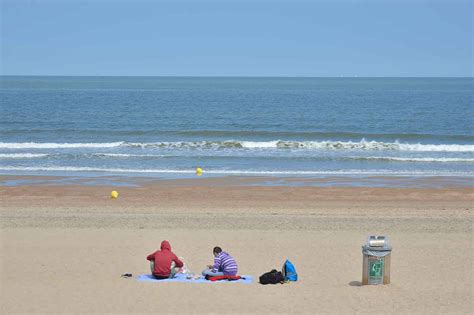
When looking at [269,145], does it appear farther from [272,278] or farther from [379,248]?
[379,248]

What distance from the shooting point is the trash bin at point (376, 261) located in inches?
485

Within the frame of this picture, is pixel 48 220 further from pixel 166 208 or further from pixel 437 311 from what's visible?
pixel 437 311

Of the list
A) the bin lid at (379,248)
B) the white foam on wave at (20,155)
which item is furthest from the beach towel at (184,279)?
the white foam on wave at (20,155)

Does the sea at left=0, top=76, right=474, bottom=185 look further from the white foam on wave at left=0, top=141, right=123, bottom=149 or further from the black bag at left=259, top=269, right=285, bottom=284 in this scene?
the black bag at left=259, top=269, right=285, bottom=284

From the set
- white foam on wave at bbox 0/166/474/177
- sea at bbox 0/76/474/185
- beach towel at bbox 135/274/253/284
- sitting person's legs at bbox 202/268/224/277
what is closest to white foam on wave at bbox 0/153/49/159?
sea at bbox 0/76/474/185

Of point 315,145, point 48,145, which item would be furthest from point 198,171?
point 48,145

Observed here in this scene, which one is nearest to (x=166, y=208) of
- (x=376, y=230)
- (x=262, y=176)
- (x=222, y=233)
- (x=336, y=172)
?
(x=222, y=233)

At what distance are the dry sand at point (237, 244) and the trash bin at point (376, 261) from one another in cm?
22

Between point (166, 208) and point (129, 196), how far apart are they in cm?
280

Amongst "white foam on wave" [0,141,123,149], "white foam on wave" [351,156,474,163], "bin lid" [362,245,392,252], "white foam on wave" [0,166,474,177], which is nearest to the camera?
"bin lid" [362,245,392,252]

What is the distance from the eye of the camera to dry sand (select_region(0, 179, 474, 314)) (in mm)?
11500

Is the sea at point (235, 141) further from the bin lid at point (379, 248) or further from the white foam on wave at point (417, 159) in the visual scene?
the bin lid at point (379, 248)

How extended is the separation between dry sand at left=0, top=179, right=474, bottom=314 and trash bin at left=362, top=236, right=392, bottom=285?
22 centimetres

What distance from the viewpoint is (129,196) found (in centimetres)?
2294
